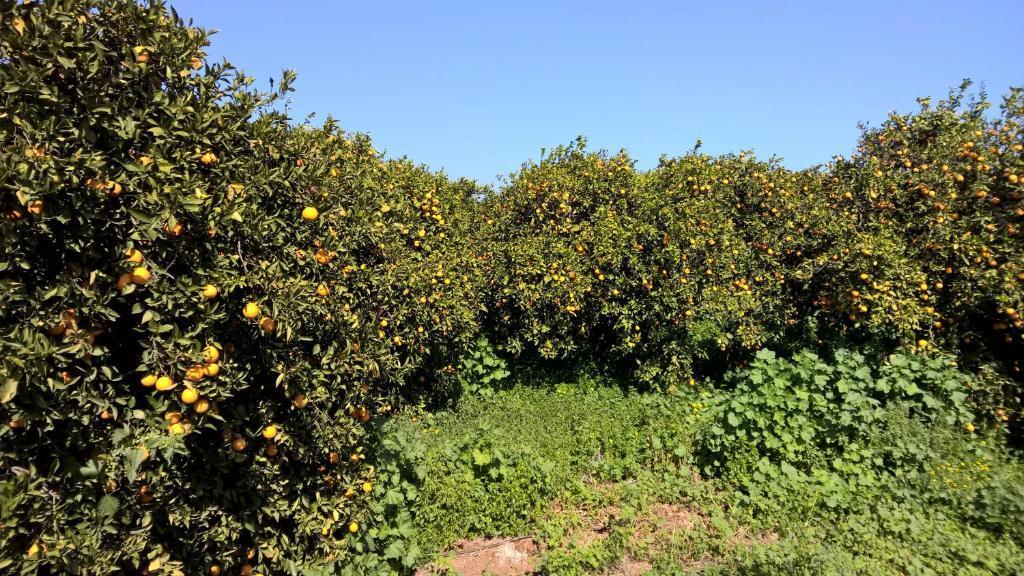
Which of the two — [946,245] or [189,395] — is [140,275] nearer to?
[189,395]

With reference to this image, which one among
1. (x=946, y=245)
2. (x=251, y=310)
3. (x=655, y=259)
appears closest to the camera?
(x=251, y=310)

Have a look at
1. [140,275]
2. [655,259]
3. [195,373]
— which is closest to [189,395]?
[195,373]

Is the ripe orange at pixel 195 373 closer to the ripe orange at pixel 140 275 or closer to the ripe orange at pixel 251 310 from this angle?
the ripe orange at pixel 251 310

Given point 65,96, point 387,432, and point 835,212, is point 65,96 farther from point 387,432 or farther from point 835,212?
point 835,212

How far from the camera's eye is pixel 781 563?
11.5ft

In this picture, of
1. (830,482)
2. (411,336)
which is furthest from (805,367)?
(411,336)

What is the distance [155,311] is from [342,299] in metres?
1.63

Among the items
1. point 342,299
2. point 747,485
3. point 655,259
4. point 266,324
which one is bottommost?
point 747,485

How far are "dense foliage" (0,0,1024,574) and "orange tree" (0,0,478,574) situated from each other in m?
0.01

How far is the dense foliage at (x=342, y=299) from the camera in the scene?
219cm

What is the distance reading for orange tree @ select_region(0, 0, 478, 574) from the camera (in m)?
2.11

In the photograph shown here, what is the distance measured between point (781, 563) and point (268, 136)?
4.00 m

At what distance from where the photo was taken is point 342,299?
12.8ft

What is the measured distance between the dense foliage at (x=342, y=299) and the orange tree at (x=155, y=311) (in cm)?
1
